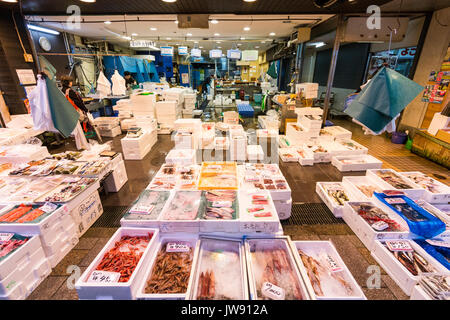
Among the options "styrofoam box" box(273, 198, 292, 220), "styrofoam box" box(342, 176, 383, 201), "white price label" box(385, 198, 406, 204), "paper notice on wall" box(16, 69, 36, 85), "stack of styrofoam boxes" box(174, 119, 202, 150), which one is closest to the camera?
"white price label" box(385, 198, 406, 204)

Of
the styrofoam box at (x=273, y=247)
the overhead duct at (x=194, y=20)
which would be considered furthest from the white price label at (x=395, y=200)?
the overhead duct at (x=194, y=20)

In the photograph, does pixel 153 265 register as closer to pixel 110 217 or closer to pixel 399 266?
pixel 110 217

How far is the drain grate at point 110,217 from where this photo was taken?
3.27 m

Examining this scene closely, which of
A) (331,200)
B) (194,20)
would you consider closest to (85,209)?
(331,200)

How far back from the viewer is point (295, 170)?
5.07 m

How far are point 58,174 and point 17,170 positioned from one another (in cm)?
62

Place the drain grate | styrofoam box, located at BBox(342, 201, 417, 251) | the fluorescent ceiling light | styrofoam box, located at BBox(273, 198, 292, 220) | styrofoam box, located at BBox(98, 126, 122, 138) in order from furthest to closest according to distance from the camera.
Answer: the fluorescent ceiling light
styrofoam box, located at BBox(98, 126, 122, 138)
the drain grate
styrofoam box, located at BBox(273, 198, 292, 220)
styrofoam box, located at BBox(342, 201, 417, 251)

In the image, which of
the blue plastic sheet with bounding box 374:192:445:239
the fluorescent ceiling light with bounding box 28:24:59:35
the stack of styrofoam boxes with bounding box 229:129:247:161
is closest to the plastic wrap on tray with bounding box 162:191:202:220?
the stack of styrofoam boxes with bounding box 229:129:247:161

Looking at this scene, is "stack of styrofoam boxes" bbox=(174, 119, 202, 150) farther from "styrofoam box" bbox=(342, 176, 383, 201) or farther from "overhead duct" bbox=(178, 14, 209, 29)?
"styrofoam box" bbox=(342, 176, 383, 201)

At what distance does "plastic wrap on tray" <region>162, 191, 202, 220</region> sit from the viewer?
89.8 inches

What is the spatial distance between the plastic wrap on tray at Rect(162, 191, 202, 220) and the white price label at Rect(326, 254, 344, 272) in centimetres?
148

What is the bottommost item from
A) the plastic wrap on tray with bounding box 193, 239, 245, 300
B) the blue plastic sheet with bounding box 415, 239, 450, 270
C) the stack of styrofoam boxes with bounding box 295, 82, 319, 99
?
the blue plastic sheet with bounding box 415, 239, 450, 270

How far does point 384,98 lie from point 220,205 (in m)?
2.23

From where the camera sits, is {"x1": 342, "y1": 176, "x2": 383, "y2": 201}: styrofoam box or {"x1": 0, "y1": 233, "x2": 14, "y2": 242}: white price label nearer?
{"x1": 0, "y1": 233, "x2": 14, "y2": 242}: white price label
